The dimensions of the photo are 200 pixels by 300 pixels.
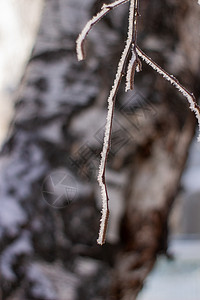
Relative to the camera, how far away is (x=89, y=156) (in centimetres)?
76

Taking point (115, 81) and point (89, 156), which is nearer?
point (115, 81)

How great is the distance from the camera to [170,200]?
84cm

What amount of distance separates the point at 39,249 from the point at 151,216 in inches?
8.9

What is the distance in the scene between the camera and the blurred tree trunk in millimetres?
746

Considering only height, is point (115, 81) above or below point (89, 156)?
above

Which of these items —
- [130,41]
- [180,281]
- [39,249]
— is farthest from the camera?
[180,281]

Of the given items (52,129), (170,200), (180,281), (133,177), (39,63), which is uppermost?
(39,63)

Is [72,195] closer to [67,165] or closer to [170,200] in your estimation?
[67,165]

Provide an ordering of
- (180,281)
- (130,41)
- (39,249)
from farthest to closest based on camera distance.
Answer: (180,281), (39,249), (130,41)

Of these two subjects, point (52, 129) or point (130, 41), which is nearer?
point (130, 41)

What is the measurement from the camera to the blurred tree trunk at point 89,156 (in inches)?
29.4

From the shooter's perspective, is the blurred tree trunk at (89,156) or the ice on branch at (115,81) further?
the blurred tree trunk at (89,156)

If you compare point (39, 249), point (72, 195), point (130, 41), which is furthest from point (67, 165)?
point (130, 41)

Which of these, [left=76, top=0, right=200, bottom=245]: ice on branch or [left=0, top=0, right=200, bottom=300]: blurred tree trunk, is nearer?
[left=76, top=0, right=200, bottom=245]: ice on branch
